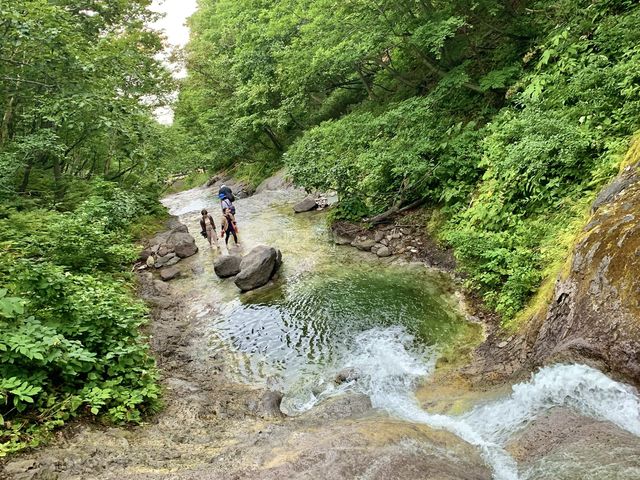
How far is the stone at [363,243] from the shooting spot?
12242 mm

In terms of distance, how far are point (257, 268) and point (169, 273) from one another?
352 centimetres

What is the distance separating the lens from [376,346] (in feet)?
25.4

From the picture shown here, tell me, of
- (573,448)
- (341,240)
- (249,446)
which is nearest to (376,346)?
(249,446)

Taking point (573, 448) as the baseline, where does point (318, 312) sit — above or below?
above

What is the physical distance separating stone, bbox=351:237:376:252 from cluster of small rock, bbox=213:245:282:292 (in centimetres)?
238

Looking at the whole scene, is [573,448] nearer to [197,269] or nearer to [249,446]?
[249,446]

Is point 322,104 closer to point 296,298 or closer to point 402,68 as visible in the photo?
point 402,68

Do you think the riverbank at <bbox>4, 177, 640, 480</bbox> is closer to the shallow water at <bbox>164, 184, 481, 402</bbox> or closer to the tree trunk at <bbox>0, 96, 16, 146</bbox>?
the shallow water at <bbox>164, 184, 481, 402</bbox>

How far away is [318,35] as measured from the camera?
14469mm

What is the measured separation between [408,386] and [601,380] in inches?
106

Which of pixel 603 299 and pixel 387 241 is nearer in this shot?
pixel 603 299

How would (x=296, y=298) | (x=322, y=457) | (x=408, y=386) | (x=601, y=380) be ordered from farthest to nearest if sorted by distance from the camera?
(x=296, y=298)
(x=408, y=386)
(x=601, y=380)
(x=322, y=457)

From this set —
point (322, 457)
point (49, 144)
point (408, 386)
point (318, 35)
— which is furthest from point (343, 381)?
point (318, 35)

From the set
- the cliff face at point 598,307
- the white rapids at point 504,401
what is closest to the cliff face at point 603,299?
the cliff face at point 598,307
